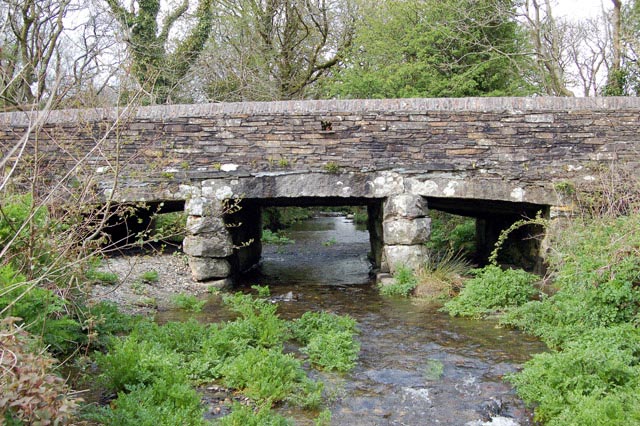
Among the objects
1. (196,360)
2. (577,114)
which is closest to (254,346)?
(196,360)

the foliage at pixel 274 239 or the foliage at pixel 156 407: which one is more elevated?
the foliage at pixel 156 407

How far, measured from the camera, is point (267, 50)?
1758cm

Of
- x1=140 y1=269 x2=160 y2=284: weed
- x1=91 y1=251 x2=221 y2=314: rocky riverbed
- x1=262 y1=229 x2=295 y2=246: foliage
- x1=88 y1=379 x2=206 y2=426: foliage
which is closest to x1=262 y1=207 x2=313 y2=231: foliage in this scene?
x1=262 y1=229 x2=295 y2=246: foliage

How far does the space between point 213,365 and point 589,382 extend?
2.93 m

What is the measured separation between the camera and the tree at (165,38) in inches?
609

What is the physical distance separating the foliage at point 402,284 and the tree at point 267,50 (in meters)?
9.71

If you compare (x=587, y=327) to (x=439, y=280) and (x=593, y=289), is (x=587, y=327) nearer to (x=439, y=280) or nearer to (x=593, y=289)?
(x=593, y=289)

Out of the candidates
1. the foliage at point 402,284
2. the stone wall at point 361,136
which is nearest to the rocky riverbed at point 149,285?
the stone wall at point 361,136

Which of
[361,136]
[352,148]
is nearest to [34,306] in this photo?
[352,148]

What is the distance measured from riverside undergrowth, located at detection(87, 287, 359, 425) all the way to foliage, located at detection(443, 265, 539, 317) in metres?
1.67

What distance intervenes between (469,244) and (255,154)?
6074mm

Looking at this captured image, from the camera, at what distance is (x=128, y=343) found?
14.4 ft

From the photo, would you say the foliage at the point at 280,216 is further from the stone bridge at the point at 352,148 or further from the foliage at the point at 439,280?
the foliage at the point at 439,280

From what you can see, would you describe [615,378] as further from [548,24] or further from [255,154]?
[548,24]
